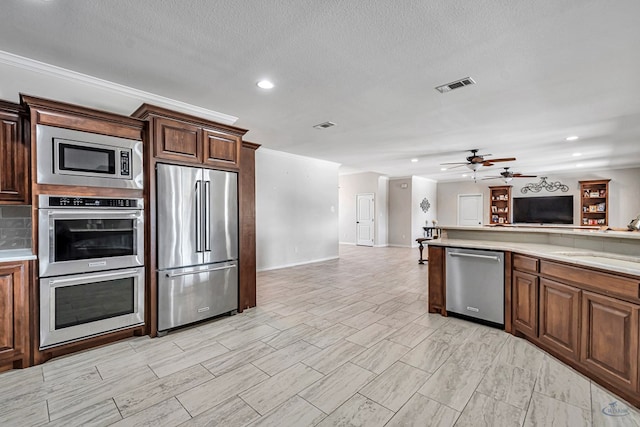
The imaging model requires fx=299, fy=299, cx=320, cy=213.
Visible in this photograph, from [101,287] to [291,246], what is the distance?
4.47 meters

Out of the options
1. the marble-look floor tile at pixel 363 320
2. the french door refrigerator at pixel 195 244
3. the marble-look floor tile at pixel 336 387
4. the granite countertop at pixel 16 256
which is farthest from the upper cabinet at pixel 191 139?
the marble-look floor tile at pixel 336 387

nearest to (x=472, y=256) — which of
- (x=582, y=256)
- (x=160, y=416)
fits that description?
(x=582, y=256)

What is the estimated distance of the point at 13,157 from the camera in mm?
2664

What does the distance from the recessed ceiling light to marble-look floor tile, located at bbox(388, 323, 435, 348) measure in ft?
9.61

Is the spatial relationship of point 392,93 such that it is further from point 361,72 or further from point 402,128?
point 402,128

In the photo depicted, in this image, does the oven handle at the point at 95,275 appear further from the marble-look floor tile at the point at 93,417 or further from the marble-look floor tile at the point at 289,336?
the marble-look floor tile at the point at 289,336

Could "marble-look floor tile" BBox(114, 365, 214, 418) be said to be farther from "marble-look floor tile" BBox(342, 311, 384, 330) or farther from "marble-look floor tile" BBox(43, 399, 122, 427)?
"marble-look floor tile" BBox(342, 311, 384, 330)

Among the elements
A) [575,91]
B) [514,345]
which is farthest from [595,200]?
[514,345]

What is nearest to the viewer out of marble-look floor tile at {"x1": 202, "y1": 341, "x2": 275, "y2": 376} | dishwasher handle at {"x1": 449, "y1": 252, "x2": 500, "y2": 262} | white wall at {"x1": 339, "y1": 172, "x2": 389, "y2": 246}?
marble-look floor tile at {"x1": 202, "y1": 341, "x2": 275, "y2": 376}

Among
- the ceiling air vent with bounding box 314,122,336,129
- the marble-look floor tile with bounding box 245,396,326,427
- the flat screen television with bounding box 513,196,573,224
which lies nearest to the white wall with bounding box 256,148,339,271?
the ceiling air vent with bounding box 314,122,336,129

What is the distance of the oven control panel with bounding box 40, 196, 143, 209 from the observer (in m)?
2.49

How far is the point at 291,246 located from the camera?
7.00 metres

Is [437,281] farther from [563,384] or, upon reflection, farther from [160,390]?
[160,390]

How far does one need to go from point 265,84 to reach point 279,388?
113 inches
